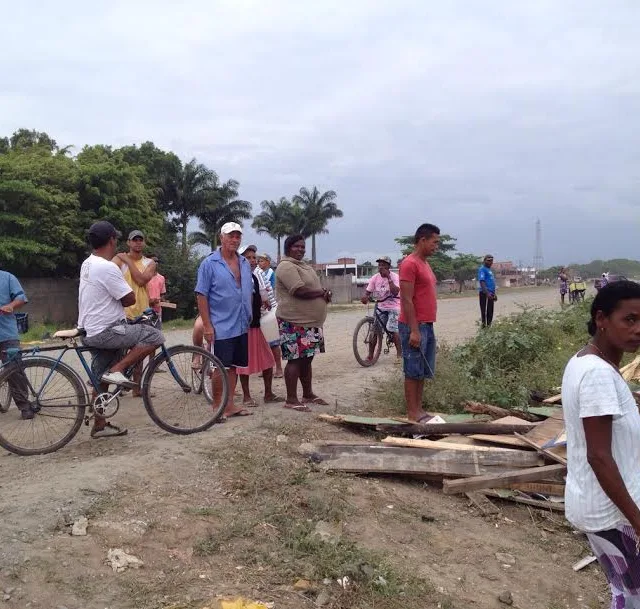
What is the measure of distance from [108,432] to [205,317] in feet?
4.37

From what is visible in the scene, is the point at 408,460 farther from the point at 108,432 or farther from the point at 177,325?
the point at 177,325

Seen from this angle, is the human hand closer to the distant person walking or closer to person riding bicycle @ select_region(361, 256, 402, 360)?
person riding bicycle @ select_region(361, 256, 402, 360)

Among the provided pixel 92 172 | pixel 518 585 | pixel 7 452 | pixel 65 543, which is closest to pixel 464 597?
pixel 518 585

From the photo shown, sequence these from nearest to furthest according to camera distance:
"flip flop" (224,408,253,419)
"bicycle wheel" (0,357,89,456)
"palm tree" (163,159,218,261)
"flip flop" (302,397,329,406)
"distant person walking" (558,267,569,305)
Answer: "bicycle wheel" (0,357,89,456)
"flip flop" (224,408,253,419)
"flip flop" (302,397,329,406)
"distant person walking" (558,267,569,305)
"palm tree" (163,159,218,261)

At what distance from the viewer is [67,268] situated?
78.2 feet

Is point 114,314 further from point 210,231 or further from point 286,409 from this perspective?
point 210,231

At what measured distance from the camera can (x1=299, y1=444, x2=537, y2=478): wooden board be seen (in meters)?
4.99

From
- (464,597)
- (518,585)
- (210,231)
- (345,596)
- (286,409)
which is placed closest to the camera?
(345,596)

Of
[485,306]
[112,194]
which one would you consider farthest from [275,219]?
[485,306]

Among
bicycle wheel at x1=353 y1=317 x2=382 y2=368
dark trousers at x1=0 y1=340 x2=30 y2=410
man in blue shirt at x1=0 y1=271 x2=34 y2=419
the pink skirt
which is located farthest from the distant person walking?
dark trousers at x1=0 y1=340 x2=30 y2=410

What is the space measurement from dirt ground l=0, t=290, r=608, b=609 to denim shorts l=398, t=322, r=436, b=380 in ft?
3.88

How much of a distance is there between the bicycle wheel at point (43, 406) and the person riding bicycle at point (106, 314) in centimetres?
24

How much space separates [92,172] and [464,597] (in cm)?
2290

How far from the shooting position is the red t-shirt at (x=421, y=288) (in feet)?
18.9
